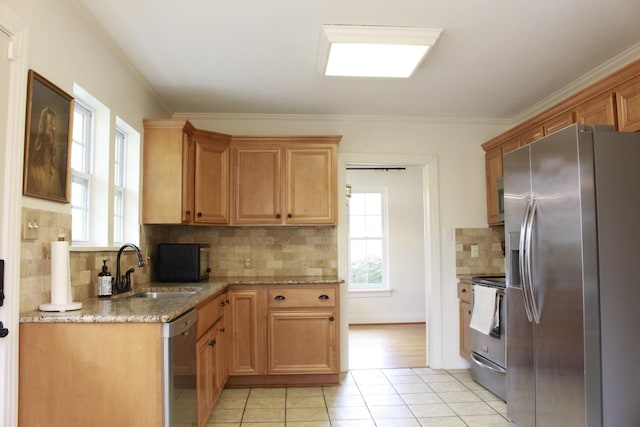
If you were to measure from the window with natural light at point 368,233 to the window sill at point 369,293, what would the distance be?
0.18 meters

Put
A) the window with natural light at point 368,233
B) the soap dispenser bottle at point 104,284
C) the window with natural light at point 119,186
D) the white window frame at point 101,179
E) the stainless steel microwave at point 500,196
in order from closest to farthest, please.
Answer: the soap dispenser bottle at point 104,284, the white window frame at point 101,179, the window with natural light at point 119,186, the stainless steel microwave at point 500,196, the window with natural light at point 368,233

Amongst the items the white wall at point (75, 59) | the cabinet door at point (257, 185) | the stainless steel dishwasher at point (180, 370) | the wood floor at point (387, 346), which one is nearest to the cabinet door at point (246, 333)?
the cabinet door at point (257, 185)

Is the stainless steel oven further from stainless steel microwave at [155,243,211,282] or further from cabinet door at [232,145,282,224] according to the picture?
stainless steel microwave at [155,243,211,282]

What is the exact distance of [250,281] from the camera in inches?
144

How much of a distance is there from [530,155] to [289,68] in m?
1.67

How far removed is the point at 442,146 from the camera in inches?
171

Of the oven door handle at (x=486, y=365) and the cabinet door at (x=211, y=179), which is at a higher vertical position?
the cabinet door at (x=211, y=179)

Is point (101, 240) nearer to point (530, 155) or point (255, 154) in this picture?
point (255, 154)

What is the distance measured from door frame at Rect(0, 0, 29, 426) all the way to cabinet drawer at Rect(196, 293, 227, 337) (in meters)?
0.92

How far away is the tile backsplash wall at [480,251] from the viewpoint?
4.27 metres

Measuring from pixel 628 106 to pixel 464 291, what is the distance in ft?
6.88

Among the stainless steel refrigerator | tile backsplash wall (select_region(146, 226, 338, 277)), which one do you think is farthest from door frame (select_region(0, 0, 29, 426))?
the stainless steel refrigerator

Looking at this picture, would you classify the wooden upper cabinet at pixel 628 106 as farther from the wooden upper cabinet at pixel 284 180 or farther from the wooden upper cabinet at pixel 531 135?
the wooden upper cabinet at pixel 284 180

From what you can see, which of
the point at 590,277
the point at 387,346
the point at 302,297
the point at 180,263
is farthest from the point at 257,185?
the point at 590,277
